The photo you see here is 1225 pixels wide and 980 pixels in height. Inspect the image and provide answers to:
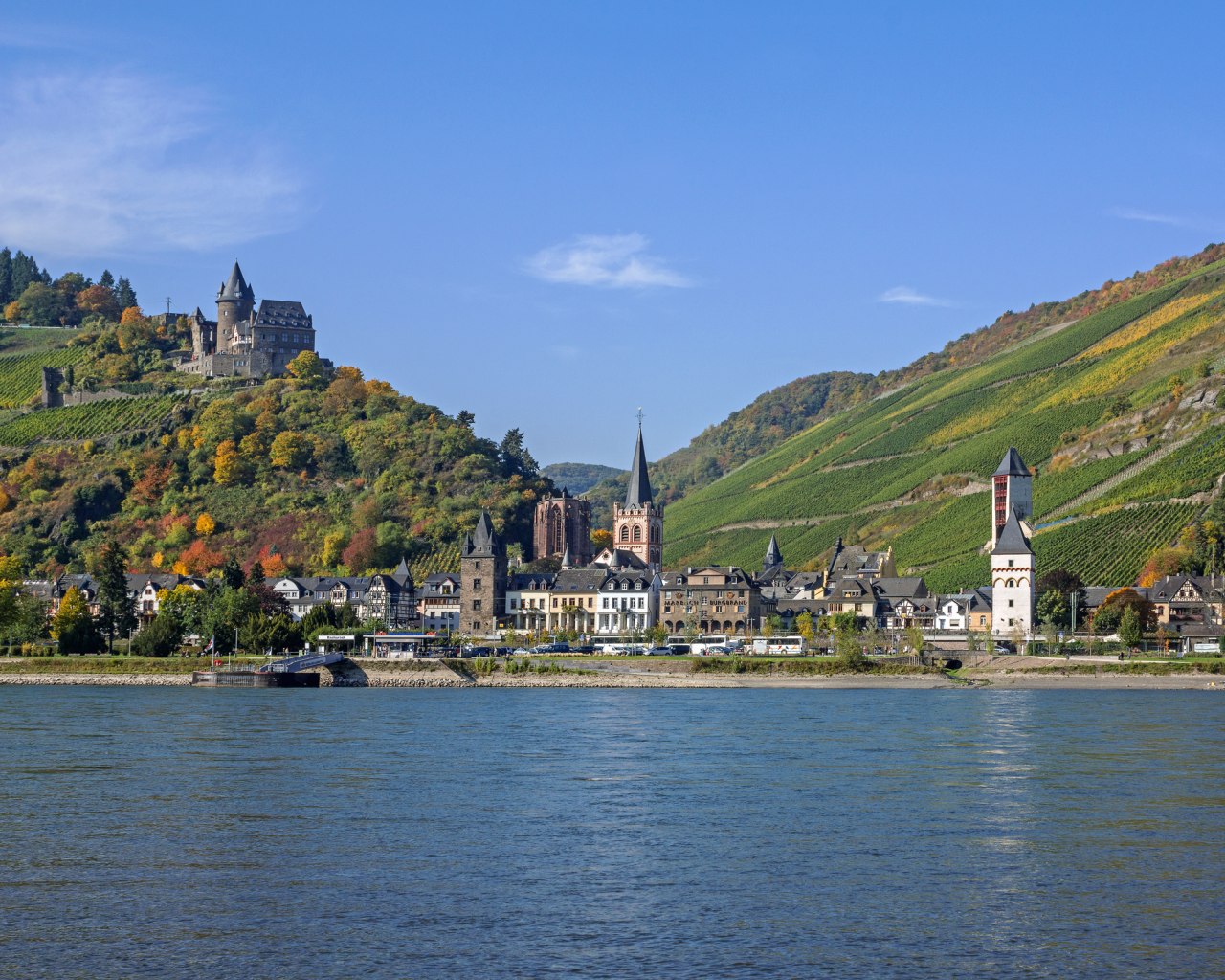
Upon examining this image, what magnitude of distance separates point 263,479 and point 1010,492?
76.8 metres

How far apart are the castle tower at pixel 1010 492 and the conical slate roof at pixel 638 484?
35.7 m

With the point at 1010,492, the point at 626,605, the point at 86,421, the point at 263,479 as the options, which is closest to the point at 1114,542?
the point at 1010,492

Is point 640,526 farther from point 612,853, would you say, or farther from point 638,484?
point 612,853

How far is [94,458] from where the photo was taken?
17488 centimetres

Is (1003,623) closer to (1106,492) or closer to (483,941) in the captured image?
(1106,492)

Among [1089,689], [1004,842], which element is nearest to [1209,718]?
[1089,689]

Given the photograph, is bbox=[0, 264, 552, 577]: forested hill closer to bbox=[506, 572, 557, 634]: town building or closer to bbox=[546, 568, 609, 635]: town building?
bbox=[506, 572, 557, 634]: town building

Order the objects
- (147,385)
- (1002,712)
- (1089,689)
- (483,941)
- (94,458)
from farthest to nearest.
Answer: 1. (147,385)
2. (94,458)
3. (1089,689)
4. (1002,712)
5. (483,941)

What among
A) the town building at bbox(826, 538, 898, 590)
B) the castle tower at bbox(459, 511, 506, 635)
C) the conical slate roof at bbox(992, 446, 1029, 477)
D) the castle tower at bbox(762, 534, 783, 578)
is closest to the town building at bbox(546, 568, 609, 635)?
the castle tower at bbox(459, 511, 506, 635)

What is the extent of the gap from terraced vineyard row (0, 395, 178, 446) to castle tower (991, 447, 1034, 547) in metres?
93.3

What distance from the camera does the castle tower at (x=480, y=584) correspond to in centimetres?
13125

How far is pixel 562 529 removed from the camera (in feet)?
518

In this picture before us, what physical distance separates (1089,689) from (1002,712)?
22835 mm

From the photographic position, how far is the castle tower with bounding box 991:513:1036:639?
11650cm
